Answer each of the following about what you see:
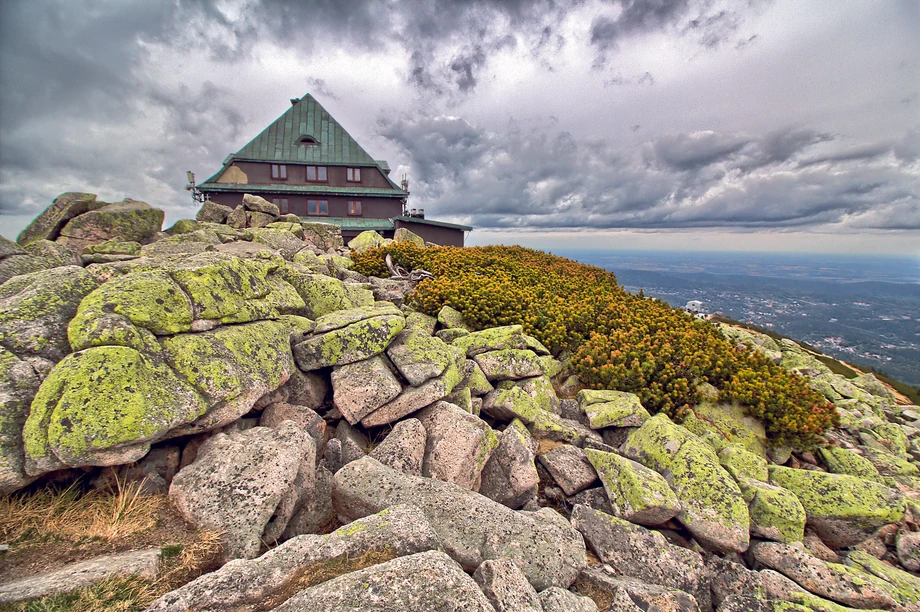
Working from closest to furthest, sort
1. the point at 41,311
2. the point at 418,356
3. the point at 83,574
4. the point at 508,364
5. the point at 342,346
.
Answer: the point at 83,574, the point at 41,311, the point at 342,346, the point at 418,356, the point at 508,364

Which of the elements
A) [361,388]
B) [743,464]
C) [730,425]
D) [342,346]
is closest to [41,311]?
[342,346]

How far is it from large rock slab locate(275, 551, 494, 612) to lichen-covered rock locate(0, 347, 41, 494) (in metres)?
3.02

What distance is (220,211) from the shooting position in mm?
19859

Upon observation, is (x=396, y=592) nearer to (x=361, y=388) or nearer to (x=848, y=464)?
(x=361, y=388)

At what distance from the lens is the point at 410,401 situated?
6.22 metres

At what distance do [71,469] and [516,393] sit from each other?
6149 mm

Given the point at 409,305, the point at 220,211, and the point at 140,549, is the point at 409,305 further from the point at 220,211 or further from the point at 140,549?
the point at 220,211

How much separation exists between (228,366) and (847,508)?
927cm

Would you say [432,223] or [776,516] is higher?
[432,223]

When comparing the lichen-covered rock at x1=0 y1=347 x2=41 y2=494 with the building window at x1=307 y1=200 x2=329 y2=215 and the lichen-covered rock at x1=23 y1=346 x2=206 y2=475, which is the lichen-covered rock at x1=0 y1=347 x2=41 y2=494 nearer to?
the lichen-covered rock at x1=23 y1=346 x2=206 y2=475

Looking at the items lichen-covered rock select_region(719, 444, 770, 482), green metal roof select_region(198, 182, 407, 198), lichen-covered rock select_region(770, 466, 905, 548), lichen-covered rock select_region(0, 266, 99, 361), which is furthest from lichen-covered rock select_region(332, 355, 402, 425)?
green metal roof select_region(198, 182, 407, 198)

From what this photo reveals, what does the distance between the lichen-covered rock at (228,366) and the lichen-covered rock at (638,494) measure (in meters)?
5.06

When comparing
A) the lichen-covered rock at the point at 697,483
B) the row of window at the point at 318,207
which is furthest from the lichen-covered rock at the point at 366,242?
the lichen-covered rock at the point at 697,483

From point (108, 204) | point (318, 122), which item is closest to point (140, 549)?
point (108, 204)
